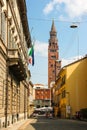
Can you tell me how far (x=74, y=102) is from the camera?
90.0 m

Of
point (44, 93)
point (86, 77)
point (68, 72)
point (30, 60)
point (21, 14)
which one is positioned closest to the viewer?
point (21, 14)

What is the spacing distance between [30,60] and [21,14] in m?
11.0

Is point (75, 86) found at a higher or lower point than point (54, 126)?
higher

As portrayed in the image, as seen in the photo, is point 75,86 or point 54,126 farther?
point 75,86

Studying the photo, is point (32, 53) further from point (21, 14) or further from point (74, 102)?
point (74, 102)

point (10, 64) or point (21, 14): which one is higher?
point (21, 14)

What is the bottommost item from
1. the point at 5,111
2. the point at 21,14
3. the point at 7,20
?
the point at 5,111

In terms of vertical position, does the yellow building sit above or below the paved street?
above

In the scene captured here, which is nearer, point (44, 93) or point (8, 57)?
point (8, 57)

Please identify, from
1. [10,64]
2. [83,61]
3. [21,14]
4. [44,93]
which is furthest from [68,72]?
[44,93]

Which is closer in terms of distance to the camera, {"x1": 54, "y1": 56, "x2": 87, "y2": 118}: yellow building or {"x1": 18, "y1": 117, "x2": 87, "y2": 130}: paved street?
{"x1": 18, "y1": 117, "x2": 87, "y2": 130}: paved street

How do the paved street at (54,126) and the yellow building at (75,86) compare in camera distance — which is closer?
the paved street at (54,126)

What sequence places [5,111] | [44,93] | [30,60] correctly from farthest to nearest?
[44,93] → [30,60] → [5,111]

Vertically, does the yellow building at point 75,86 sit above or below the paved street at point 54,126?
above
